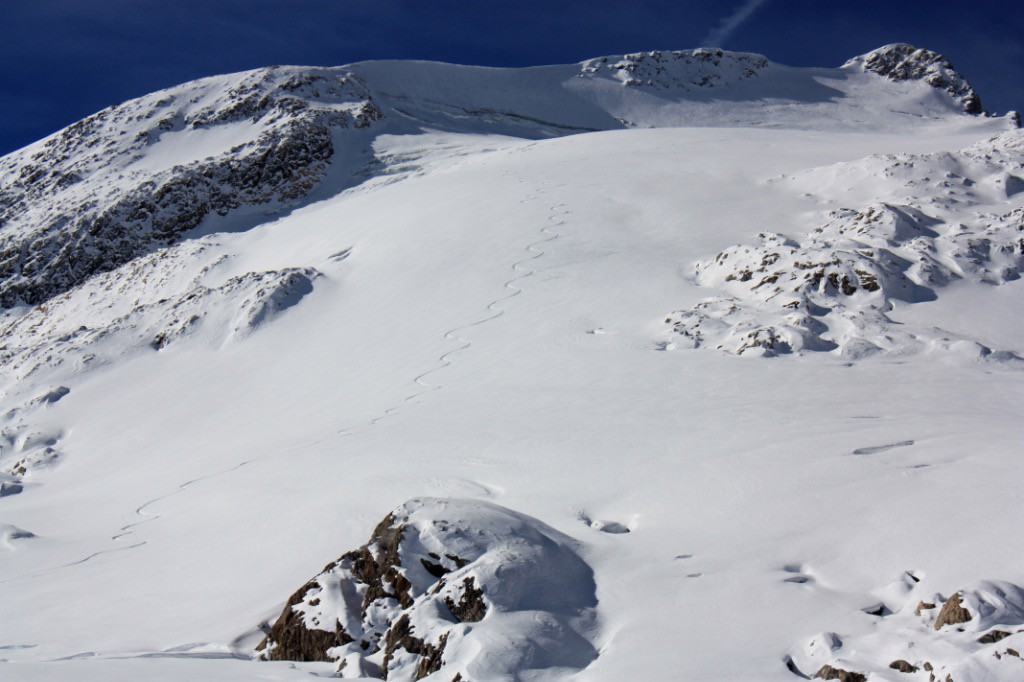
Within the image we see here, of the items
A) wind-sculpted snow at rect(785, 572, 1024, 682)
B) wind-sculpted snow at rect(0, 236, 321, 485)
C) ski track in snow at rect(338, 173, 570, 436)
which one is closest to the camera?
wind-sculpted snow at rect(785, 572, 1024, 682)

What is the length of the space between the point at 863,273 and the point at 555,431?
8052mm

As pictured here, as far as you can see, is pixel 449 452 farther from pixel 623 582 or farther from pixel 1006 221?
pixel 1006 221

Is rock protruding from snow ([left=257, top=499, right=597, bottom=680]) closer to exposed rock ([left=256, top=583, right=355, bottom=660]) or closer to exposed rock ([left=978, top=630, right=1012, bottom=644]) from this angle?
exposed rock ([left=256, top=583, right=355, bottom=660])

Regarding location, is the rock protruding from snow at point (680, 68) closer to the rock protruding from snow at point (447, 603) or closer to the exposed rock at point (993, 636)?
the rock protruding from snow at point (447, 603)

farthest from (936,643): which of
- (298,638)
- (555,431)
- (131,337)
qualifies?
(131,337)

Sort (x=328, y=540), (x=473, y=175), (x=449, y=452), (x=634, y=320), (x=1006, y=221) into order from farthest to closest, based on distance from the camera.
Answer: (x=473, y=175) → (x=1006, y=221) → (x=634, y=320) → (x=449, y=452) → (x=328, y=540)

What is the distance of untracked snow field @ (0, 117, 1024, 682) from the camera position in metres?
5.95

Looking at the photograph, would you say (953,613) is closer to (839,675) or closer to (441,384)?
(839,675)

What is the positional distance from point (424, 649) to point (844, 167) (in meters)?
21.9

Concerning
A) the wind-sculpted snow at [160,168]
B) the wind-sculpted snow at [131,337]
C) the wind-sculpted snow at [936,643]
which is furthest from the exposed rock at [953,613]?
the wind-sculpted snow at [160,168]

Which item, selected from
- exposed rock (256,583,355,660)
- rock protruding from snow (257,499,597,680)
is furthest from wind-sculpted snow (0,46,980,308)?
rock protruding from snow (257,499,597,680)

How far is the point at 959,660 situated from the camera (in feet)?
15.0

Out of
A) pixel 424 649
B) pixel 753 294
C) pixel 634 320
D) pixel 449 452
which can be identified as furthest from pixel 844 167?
pixel 424 649

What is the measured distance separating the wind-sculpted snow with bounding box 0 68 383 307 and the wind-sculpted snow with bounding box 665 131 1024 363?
103 ft
